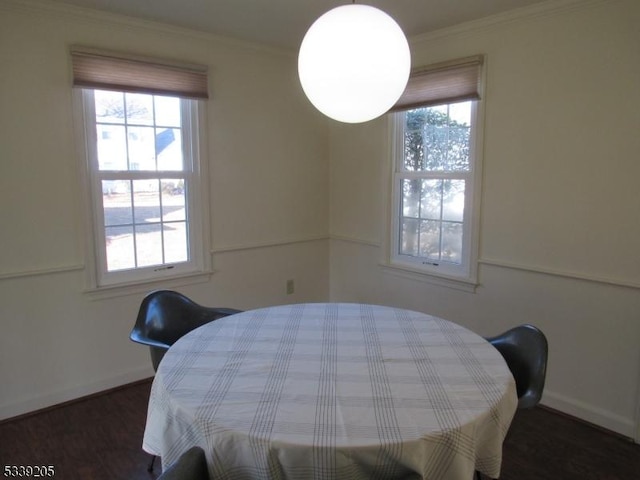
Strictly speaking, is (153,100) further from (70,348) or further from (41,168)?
(70,348)

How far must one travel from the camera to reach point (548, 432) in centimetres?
242

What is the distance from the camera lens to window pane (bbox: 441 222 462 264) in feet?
10.0

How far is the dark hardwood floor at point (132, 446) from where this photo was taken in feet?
6.91

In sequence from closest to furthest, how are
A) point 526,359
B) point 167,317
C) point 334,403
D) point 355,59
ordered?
1. point 334,403
2. point 355,59
3. point 526,359
4. point 167,317

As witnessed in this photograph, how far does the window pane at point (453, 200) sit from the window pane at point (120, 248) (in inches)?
83.4

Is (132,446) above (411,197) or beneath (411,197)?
beneath

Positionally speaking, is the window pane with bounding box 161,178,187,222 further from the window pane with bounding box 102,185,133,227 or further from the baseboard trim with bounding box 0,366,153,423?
the baseboard trim with bounding box 0,366,153,423

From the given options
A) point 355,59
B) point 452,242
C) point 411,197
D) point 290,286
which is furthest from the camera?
point 290,286

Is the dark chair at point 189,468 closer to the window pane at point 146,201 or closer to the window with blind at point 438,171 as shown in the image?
the window pane at point 146,201

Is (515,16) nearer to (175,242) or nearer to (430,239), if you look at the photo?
(430,239)

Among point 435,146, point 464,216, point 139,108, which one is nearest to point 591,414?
point 464,216

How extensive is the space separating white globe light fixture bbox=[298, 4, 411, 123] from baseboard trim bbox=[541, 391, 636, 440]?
6.90ft

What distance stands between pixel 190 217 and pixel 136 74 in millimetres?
981

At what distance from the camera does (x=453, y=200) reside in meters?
3.05
